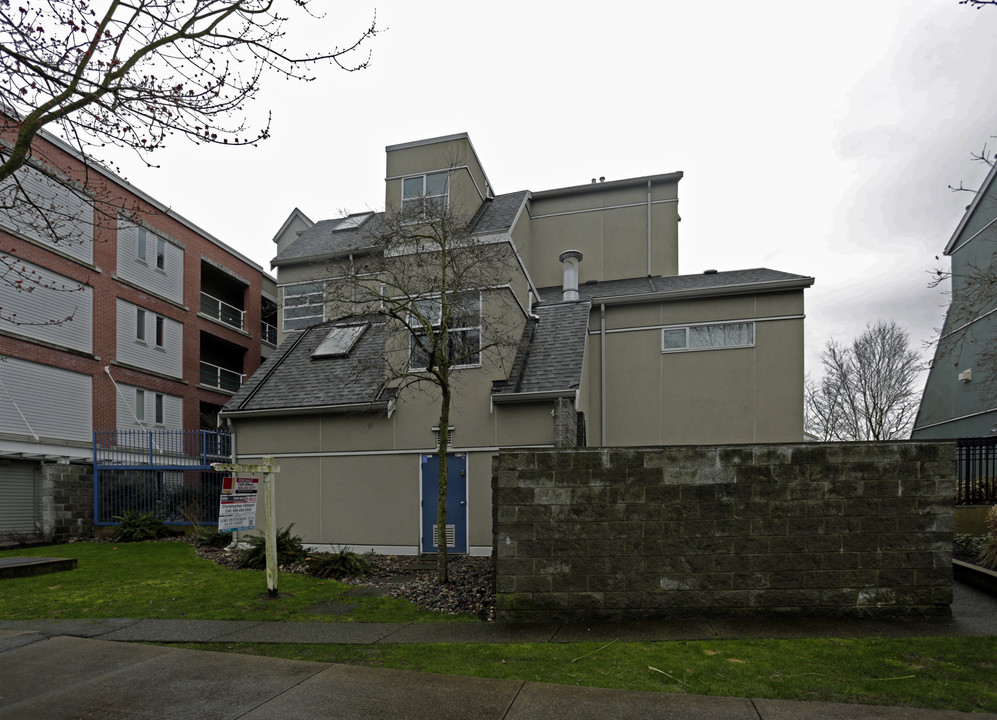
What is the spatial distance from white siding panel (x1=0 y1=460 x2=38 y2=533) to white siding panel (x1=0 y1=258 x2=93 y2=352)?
4129mm

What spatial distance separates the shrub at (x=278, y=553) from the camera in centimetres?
1195

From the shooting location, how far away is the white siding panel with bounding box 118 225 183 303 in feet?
74.9

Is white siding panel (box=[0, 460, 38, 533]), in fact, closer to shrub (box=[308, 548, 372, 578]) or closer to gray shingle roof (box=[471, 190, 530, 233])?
shrub (box=[308, 548, 372, 578])

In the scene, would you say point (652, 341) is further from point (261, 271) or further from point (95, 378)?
point (261, 271)

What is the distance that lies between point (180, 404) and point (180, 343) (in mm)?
2501

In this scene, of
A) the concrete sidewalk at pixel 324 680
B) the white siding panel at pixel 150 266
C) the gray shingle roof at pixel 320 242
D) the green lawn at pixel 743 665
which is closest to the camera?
the concrete sidewalk at pixel 324 680

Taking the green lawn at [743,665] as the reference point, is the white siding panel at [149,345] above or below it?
above

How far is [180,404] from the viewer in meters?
25.2

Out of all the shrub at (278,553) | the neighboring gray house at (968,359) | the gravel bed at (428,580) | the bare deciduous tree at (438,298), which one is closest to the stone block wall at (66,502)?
the gravel bed at (428,580)

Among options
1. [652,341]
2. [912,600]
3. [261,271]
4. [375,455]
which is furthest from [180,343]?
[912,600]

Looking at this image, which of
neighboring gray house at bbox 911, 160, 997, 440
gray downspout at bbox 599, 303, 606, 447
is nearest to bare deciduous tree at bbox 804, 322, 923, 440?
neighboring gray house at bbox 911, 160, 997, 440

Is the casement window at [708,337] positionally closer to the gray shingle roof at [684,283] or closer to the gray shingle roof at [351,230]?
the gray shingle roof at [684,283]

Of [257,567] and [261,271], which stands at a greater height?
[261,271]

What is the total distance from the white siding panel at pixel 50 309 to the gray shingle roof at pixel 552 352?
1364 cm
